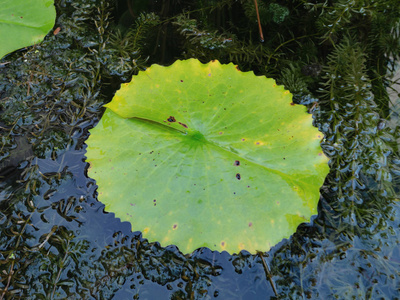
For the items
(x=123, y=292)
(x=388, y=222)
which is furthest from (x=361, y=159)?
(x=123, y=292)

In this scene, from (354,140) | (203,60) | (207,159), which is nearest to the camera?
(207,159)

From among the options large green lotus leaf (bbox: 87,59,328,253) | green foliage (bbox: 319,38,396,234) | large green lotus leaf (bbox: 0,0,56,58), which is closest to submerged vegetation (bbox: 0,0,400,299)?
green foliage (bbox: 319,38,396,234)

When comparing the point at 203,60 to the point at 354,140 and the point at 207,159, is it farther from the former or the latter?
the point at 354,140

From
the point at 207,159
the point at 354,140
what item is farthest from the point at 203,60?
the point at 354,140

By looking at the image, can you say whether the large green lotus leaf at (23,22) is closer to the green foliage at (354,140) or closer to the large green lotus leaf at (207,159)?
the large green lotus leaf at (207,159)

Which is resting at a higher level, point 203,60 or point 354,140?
point 203,60

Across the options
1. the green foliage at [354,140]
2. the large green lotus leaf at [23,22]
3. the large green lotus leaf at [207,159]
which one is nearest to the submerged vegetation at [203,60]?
the green foliage at [354,140]

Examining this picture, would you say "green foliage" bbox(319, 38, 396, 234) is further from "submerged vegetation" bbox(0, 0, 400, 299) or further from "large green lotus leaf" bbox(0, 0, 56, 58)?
"large green lotus leaf" bbox(0, 0, 56, 58)
